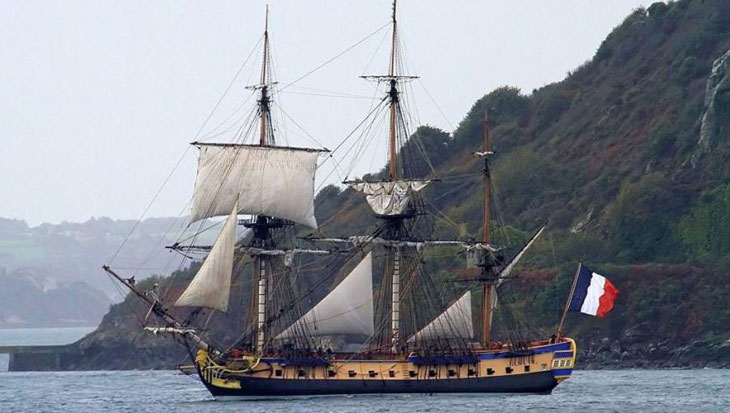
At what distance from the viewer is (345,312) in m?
101

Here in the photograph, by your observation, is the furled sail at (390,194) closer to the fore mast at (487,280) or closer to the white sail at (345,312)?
the white sail at (345,312)

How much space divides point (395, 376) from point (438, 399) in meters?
3.15

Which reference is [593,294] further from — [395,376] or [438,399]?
[395,376]

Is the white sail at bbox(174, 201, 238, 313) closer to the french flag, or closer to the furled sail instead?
the furled sail

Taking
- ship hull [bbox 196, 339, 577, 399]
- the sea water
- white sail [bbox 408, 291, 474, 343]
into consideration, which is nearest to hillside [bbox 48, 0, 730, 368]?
the sea water

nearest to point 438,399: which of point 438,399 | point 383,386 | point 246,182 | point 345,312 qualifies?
point 438,399

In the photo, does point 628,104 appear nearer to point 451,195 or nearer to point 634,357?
point 451,195

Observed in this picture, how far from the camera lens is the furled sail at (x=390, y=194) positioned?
106 metres

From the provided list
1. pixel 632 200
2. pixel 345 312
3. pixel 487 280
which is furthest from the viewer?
pixel 632 200

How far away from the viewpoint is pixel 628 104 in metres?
184

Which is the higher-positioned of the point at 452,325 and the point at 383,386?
the point at 452,325

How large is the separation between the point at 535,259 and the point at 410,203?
164 feet

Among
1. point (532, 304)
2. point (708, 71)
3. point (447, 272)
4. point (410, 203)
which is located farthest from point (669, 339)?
point (708, 71)

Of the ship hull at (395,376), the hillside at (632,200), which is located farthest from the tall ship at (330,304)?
the hillside at (632,200)
